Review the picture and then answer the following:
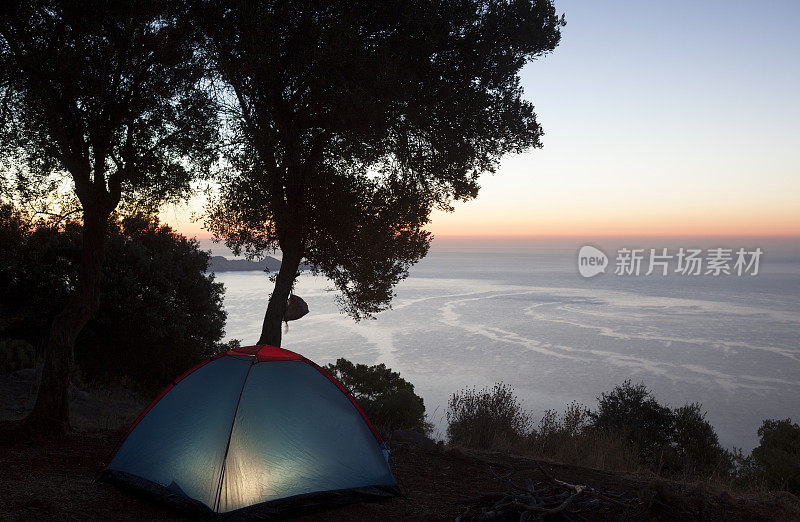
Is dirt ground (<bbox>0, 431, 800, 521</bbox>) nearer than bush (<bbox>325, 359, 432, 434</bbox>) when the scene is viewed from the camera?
Yes

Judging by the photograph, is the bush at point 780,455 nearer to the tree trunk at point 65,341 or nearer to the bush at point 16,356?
the tree trunk at point 65,341

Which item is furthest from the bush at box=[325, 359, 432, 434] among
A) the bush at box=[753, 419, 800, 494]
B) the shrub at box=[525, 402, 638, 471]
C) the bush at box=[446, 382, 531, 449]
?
the bush at box=[753, 419, 800, 494]

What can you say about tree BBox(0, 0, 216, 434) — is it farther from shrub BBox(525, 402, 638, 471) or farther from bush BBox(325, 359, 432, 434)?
shrub BBox(525, 402, 638, 471)

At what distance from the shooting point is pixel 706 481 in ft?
33.8

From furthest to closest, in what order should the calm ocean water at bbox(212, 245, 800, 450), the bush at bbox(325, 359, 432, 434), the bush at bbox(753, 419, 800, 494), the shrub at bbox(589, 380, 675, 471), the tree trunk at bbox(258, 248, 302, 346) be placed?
the calm ocean water at bbox(212, 245, 800, 450)
the shrub at bbox(589, 380, 675, 471)
the bush at bbox(753, 419, 800, 494)
the bush at bbox(325, 359, 432, 434)
the tree trunk at bbox(258, 248, 302, 346)

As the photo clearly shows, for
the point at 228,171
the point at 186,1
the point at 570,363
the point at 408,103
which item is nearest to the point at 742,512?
the point at 408,103

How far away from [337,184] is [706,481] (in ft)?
33.2

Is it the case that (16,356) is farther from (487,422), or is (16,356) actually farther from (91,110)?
(487,422)

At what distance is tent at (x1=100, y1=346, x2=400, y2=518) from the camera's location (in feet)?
23.6

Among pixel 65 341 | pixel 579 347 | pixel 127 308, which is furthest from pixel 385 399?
pixel 579 347

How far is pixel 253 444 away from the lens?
7.45m

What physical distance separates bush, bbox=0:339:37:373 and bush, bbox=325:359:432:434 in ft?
36.2

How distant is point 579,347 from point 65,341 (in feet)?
195

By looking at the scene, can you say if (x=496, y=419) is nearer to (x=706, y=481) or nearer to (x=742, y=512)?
(x=706, y=481)
